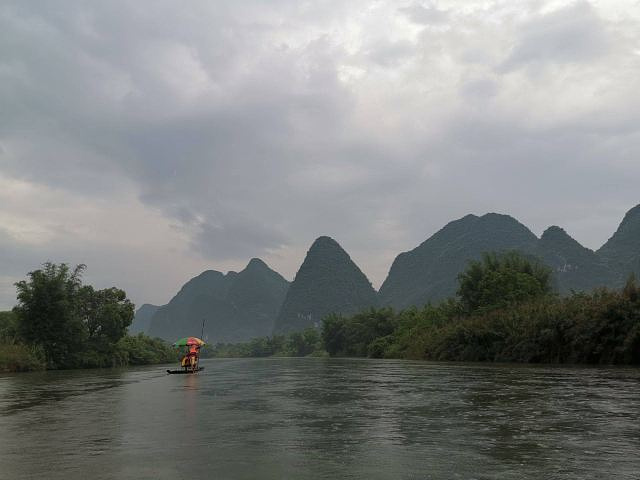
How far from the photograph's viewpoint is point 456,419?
10.0 m

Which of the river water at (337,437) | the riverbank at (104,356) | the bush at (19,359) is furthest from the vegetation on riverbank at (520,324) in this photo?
the bush at (19,359)

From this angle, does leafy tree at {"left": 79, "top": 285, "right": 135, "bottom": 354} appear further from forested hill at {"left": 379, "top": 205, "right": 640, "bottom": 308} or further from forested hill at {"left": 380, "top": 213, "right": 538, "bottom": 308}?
forested hill at {"left": 380, "top": 213, "right": 538, "bottom": 308}

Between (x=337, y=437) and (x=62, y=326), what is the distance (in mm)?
49885

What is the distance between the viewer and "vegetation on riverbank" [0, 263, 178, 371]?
46594 millimetres

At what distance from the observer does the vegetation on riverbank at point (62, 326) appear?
1834 inches

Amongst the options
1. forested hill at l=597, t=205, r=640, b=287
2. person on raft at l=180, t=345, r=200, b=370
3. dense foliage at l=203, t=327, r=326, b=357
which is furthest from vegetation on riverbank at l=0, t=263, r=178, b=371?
forested hill at l=597, t=205, r=640, b=287

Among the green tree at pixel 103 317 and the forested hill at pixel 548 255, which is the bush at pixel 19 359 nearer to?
the green tree at pixel 103 317

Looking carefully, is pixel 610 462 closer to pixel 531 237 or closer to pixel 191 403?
pixel 191 403

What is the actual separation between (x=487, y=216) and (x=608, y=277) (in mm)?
72339

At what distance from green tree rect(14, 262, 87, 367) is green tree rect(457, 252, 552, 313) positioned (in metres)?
40.4

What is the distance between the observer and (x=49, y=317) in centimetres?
5103

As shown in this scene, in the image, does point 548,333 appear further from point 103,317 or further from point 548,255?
point 548,255

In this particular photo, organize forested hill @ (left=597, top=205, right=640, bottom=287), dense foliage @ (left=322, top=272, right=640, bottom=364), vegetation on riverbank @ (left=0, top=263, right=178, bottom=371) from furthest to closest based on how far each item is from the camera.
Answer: forested hill @ (left=597, top=205, right=640, bottom=287) → vegetation on riverbank @ (left=0, top=263, right=178, bottom=371) → dense foliage @ (left=322, top=272, right=640, bottom=364)

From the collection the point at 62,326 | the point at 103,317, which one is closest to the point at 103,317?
the point at 103,317
